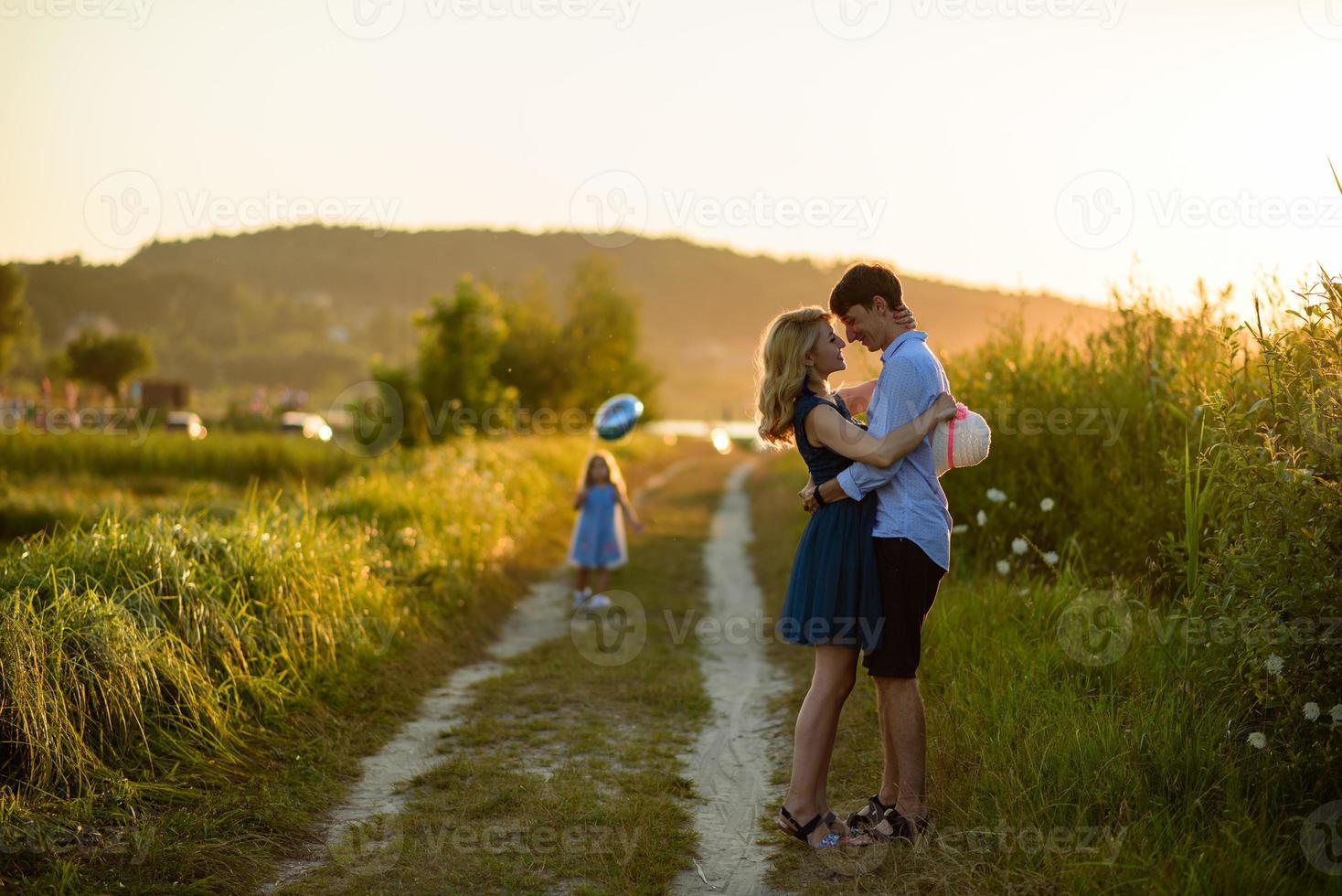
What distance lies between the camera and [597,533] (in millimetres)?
10859

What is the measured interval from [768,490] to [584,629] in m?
13.3

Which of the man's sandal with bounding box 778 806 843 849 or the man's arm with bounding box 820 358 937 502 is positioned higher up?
the man's arm with bounding box 820 358 937 502

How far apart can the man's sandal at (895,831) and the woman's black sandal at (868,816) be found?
3.3 inches

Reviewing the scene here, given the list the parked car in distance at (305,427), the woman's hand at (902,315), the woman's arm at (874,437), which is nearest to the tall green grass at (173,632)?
the woman's arm at (874,437)

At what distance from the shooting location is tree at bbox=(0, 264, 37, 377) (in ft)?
127

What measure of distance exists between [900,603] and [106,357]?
58.5 m

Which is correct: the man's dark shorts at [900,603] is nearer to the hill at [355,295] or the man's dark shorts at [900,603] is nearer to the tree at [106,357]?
the tree at [106,357]

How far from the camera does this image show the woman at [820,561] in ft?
14.3

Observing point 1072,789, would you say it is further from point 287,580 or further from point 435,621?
point 435,621

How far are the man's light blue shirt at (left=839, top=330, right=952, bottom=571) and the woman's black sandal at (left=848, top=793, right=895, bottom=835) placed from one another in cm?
116

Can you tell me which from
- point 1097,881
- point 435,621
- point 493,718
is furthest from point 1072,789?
point 435,621

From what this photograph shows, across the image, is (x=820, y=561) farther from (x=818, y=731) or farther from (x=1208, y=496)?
(x=1208, y=496)

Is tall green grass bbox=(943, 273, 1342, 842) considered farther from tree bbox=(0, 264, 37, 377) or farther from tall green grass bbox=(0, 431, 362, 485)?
tree bbox=(0, 264, 37, 377)

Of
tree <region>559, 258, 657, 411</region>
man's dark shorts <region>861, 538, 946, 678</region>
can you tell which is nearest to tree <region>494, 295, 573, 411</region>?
tree <region>559, 258, 657, 411</region>
